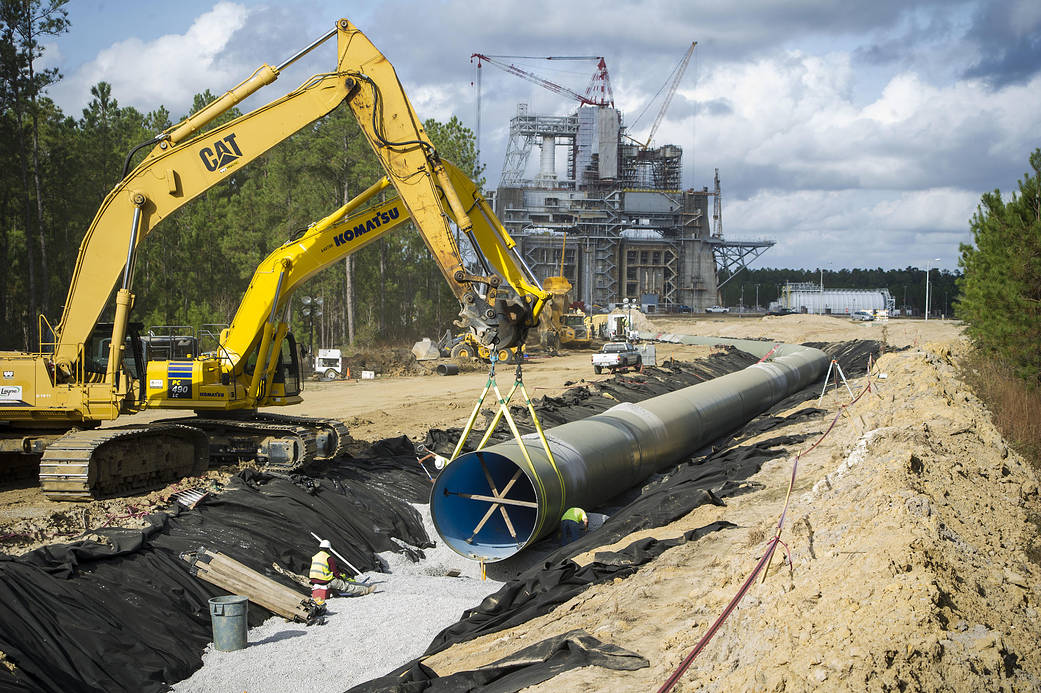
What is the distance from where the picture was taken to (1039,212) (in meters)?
18.3

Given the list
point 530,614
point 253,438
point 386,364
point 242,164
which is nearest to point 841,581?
point 530,614

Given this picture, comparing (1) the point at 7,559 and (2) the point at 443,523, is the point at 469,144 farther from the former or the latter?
(1) the point at 7,559

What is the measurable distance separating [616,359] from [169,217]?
22783 millimetres

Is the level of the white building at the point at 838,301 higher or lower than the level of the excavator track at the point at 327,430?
higher

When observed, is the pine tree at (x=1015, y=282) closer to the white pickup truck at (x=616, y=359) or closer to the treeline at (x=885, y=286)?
the white pickup truck at (x=616, y=359)

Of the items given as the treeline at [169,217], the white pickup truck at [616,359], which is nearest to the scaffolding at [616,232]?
the treeline at [169,217]

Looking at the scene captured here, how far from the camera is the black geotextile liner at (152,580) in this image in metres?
7.83

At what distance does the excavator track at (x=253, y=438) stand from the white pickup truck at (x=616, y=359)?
1932 cm

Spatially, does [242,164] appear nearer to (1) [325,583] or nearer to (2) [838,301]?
(1) [325,583]

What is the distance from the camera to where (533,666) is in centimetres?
669

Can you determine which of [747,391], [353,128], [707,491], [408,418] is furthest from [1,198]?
[707,491]

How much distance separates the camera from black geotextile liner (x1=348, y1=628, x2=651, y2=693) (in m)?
6.47

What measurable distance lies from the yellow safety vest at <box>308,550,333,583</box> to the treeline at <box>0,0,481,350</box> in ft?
81.4

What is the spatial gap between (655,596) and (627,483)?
6.55 metres
